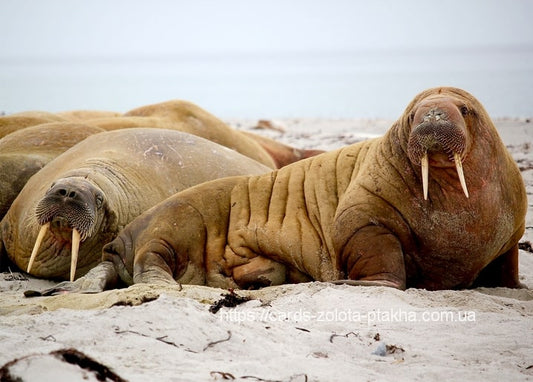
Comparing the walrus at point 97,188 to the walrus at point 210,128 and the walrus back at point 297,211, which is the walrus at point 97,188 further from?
the walrus at point 210,128

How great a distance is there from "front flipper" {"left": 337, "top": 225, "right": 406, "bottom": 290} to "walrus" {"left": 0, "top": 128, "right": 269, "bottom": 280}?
1602mm

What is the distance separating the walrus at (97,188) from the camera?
5492 mm

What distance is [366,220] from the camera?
5.14 metres

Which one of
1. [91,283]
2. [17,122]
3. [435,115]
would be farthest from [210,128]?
[435,115]

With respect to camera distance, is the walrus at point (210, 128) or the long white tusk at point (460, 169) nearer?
the long white tusk at point (460, 169)

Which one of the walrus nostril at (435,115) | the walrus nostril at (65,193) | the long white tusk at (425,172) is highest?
the walrus nostril at (435,115)

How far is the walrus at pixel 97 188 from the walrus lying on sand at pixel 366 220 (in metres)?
0.32

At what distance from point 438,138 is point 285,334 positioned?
153cm

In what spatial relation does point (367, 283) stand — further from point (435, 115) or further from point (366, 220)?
point (435, 115)

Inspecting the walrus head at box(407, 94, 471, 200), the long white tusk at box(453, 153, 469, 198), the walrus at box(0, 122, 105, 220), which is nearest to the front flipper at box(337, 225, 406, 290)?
the walrus head at box(407, 94, 471, 200)

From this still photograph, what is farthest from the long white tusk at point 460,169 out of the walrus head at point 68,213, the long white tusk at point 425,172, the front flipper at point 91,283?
the walrus head at point 68,213

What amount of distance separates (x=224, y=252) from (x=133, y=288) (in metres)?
1.18

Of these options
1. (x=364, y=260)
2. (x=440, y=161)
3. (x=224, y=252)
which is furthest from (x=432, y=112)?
(x=224, y=252)

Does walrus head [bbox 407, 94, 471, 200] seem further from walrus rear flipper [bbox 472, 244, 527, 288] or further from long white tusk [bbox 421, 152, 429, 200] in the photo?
walrus rear flipper [bbox 472, 244, 527, 288]
